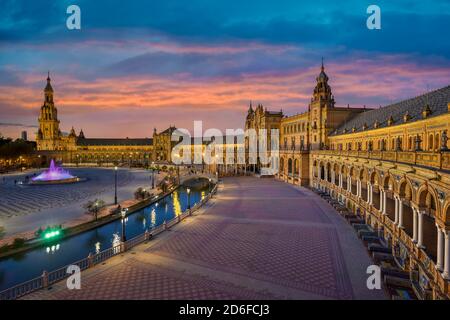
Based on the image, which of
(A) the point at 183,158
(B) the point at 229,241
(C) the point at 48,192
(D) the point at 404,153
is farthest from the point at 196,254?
(A) the point at 183,158

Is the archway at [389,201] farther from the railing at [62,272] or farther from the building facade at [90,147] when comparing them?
the building facade at [90,147]

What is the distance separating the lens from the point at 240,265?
1842cm

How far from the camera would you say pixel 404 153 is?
2006 cm

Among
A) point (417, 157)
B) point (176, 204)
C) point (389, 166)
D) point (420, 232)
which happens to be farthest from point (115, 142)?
point (420, 232)

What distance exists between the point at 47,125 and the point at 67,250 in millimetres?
145181

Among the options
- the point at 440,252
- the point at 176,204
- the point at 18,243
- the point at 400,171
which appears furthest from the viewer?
the point at 176,204

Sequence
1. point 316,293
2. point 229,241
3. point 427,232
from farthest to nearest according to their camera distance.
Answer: point 229,241
point 427,232
point 316,293

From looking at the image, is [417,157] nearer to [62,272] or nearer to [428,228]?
[428,228]

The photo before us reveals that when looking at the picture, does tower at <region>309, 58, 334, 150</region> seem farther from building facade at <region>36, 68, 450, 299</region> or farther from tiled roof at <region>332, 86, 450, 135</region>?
tiled roof at <region>332, 86, 450, 135</region>

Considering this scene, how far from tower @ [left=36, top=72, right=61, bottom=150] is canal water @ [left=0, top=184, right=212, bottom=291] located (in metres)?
130

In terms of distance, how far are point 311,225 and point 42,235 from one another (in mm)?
23836

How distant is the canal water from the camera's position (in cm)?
2061

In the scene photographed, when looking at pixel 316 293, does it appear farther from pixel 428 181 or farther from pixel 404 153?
pixel 404 153

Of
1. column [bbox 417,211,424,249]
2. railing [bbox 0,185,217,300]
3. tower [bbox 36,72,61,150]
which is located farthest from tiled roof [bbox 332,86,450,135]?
tower [bbox 36,72,61,150]
